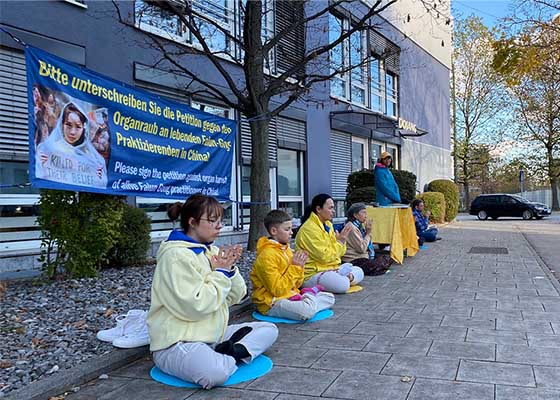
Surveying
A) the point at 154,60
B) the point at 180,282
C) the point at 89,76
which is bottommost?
the point at 180,282

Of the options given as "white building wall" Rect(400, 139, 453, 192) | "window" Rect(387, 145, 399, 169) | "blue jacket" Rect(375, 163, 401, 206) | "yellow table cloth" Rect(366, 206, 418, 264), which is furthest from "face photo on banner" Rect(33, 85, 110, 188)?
"white building wall" Rect(400, 139, 453, 192)

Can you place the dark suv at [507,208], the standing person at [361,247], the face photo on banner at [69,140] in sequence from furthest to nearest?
the dark suv at [507,208]
the standing person at [361,247]
the face photo on banner at [69,140]

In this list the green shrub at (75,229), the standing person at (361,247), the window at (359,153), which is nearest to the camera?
the green shrub at (75,229)

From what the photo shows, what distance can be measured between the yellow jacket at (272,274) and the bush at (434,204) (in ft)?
55.1

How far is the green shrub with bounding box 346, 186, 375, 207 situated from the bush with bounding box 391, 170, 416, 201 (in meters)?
1.68

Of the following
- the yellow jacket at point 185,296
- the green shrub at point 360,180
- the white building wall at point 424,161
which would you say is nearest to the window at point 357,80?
the green shrub at point 360,180

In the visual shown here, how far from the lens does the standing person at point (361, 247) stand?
329 inches

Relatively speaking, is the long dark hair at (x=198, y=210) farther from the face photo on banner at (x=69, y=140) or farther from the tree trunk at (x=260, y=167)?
the tree trunk at (x=260, y=167)

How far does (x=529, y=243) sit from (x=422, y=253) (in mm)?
4380

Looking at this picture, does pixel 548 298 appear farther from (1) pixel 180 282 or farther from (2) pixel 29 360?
(2) pixel 29 360

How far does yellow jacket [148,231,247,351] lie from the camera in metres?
3.54

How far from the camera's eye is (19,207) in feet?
25.8

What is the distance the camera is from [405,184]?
17.8 metres

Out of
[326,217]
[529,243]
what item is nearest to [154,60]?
[326,217]
